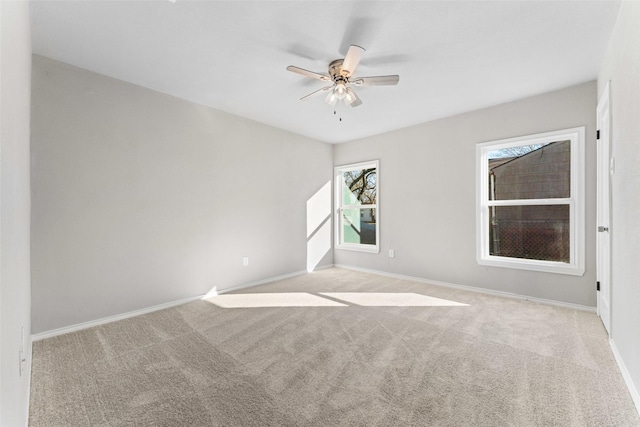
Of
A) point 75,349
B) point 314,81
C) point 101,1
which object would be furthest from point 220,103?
point 75,349

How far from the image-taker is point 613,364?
1.96 meters

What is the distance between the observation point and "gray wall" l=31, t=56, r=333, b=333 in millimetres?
2479

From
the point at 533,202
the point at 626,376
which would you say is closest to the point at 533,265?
the point at 533,202

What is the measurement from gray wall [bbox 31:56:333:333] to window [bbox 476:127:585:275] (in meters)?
3.09

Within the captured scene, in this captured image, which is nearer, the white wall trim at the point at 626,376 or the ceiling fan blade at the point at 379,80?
the white wall trim at the point at 626,376

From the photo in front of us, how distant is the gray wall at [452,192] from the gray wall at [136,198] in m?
1.91

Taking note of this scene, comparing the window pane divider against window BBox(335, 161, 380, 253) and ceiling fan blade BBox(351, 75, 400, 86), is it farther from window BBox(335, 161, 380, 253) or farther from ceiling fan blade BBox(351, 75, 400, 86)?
ceiling fan blade BBox(351, 75, 400, 86)

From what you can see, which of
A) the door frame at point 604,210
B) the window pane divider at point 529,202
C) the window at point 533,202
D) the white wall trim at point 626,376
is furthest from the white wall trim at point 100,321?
the door frame at point 604,210

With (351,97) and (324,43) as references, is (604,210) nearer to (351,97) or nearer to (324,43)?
(351,97)

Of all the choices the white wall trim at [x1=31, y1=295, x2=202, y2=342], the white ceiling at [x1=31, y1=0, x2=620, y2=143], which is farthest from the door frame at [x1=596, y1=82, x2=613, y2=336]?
the white wall trim at [x1=31, y1=295, x2=202, y2=342]

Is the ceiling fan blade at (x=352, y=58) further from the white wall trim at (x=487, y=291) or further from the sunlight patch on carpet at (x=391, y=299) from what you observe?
the white wall trim at (x=487, y=291)

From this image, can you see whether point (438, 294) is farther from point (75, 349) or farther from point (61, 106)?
point (61, 106)

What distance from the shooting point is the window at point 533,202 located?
3129 millimetres

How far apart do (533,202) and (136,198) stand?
4648 millimetres
